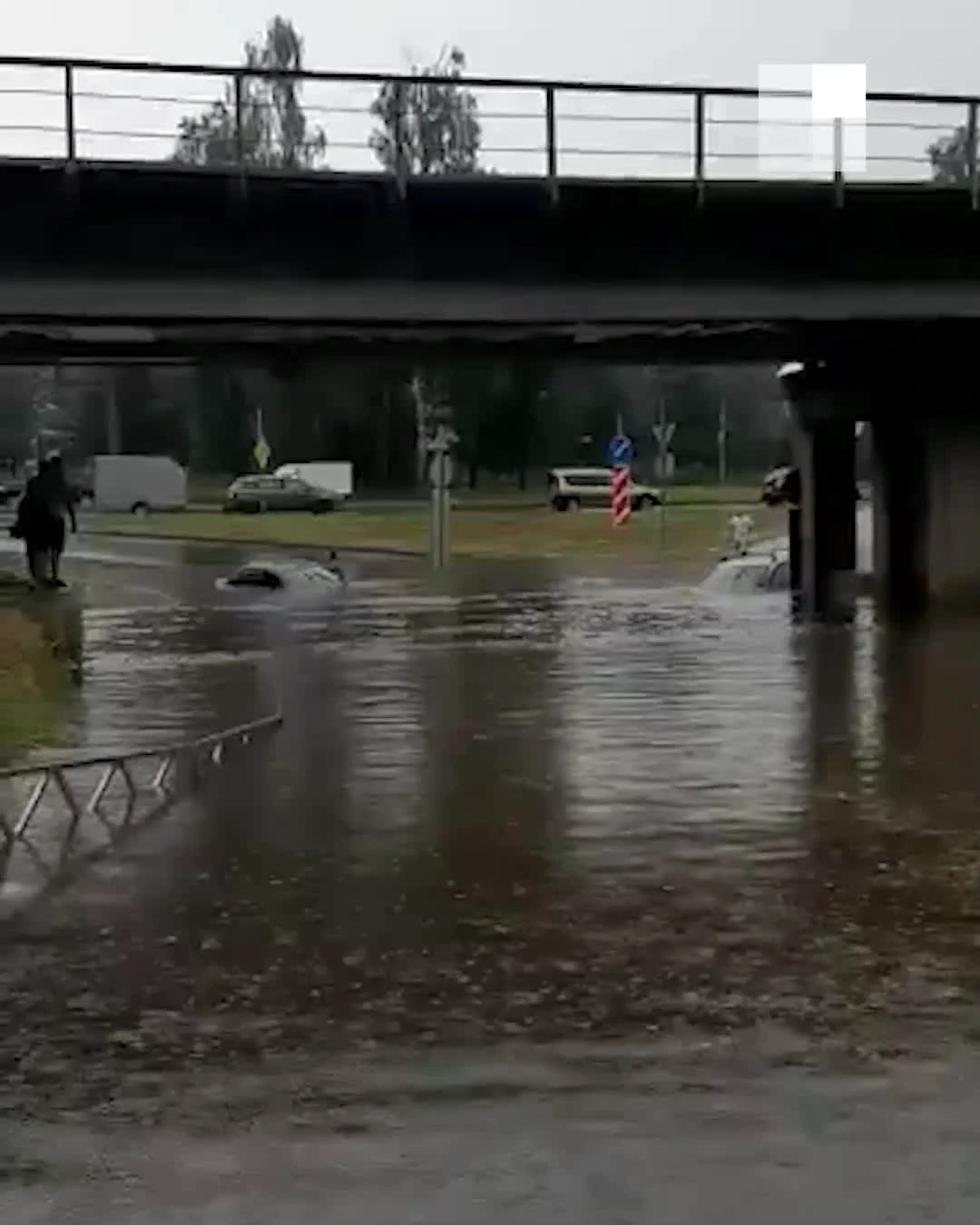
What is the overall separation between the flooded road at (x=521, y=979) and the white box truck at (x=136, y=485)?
238ft

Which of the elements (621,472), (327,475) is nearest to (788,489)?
(621,472)

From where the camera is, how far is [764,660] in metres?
23.9

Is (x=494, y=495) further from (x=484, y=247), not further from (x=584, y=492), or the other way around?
(x=484, y=247)

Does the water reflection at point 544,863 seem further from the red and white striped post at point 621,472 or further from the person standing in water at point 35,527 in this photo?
the red and white striped post at point 621,472

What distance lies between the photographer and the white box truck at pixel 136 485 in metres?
90.3

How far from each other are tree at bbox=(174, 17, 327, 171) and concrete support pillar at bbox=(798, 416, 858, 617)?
898 centimetres

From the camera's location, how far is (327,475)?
89.7 m

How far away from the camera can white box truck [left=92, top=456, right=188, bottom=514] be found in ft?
296

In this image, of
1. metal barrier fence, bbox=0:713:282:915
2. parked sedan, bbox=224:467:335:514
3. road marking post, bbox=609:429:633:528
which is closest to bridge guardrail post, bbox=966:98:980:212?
metal barrier fence, bbox=0:713:282:915

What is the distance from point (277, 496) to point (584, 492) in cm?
1108

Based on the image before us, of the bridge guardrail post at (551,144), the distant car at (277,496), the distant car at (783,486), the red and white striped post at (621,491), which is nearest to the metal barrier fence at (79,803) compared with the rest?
the bridge guardrail post at (551,144)

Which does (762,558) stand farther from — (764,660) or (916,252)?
(764,660)

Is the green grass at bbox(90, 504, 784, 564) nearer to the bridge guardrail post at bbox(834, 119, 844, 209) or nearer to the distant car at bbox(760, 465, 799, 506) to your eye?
the distant car at bbox(760, 465, 799, 506)

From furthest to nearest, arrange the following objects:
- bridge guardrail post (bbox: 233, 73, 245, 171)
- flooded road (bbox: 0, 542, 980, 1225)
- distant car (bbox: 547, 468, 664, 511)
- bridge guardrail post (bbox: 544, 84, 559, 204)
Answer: distant car (bbox: 547, 468, 664, 511), bridge guardrail post (bbox: 544, 84, 559, 204), bridge guardrail post (bbox: 233, 73, 245, 171), flooded road (bbox: 0, 542, 980, 1225)
